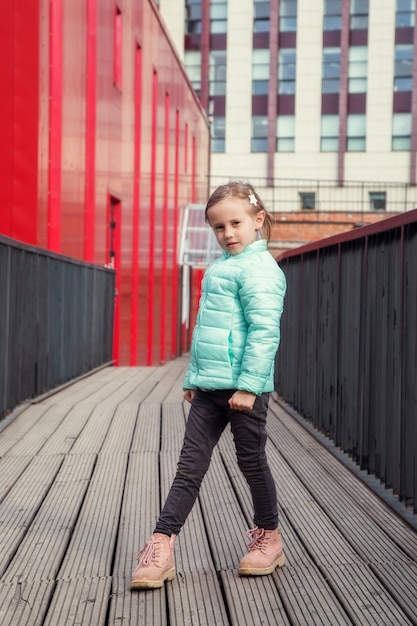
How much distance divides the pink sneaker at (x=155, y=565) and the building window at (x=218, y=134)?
4347 centimetres

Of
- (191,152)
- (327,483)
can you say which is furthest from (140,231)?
(327,483)

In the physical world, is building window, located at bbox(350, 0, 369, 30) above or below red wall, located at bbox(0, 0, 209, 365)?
above

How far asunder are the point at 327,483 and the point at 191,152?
81.4ft

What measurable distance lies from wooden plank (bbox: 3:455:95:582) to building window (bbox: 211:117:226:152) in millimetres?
41553

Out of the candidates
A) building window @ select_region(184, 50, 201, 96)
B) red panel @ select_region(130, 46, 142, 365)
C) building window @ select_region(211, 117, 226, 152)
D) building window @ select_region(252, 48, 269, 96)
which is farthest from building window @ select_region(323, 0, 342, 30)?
red panel @ select_region(130, 46, 142, 365)

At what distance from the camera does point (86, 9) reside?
43.1 ft

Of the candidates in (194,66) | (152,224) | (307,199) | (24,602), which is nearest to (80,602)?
(24,602)

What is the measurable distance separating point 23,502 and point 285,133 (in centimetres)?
4259

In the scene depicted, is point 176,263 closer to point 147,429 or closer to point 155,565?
point 147,429

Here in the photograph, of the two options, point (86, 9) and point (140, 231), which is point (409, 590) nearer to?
point (86, 9)

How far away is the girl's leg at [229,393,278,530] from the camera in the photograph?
342 centimetres

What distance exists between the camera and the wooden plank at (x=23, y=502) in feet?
12.5

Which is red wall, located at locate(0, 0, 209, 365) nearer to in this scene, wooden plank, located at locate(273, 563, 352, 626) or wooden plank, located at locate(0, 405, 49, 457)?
wooden plank, located at locate(0, 405, 49, 457)

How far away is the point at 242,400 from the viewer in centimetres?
328
